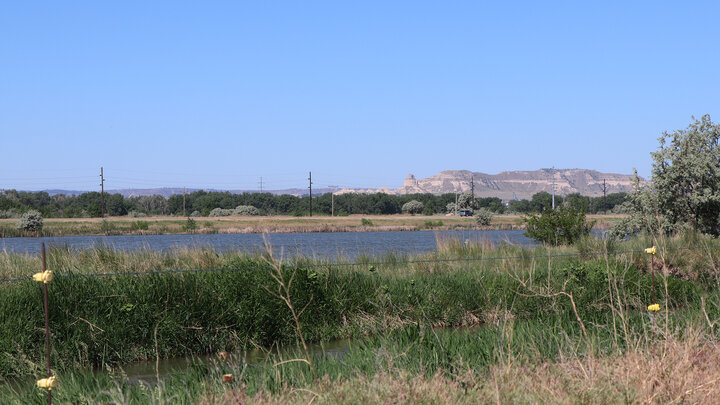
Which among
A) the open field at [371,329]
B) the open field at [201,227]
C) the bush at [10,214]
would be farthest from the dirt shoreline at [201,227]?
the open field at [371,329]

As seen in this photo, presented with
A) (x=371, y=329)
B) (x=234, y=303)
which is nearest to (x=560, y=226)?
(x=371, y=329)

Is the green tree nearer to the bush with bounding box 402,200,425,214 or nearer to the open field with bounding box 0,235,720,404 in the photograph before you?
the open field with bounding box 0,235,720,404

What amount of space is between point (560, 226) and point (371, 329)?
11.2m

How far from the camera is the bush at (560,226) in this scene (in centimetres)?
1883

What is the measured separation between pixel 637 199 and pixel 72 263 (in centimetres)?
1373

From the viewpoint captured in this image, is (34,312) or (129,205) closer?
(34,312)

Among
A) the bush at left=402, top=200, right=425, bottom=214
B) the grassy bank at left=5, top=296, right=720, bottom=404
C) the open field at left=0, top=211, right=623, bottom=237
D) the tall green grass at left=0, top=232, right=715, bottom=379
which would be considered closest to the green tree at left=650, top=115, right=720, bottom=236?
the tall green grass at left=0, top=232, right=715, bottom=379

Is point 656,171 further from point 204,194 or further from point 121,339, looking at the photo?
point 204,194

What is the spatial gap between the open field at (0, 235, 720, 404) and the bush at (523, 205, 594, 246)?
16.3ft

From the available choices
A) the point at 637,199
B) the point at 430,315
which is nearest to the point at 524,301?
the point at 430,315

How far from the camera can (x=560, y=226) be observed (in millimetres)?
19266

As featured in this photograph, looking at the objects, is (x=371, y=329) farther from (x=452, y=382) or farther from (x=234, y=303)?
(x=452, y=382)

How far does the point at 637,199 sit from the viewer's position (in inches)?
697

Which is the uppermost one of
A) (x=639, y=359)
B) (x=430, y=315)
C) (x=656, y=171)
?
(x=656, y=171)
